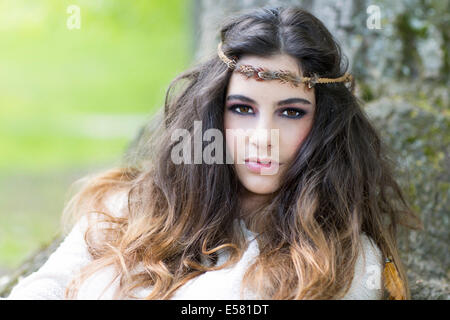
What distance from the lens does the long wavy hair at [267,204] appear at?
1.90 m

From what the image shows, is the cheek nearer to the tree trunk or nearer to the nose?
the nose

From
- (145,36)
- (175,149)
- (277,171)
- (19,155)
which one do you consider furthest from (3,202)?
(277,171)

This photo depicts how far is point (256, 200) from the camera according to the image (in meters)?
2.12

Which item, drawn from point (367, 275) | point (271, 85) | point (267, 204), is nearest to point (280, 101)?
point (271, 85)

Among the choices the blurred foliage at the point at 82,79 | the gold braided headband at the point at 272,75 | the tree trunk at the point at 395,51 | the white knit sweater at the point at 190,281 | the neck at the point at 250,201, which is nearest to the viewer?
the white knit sweater at the point at 190,281

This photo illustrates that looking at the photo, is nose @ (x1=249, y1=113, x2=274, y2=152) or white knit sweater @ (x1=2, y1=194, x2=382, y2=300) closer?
white knit sweater @ (x1=2, y1=194, x2=382, y2=300)

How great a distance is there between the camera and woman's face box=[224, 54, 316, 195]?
1928 millimetres

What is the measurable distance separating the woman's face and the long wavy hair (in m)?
0.04

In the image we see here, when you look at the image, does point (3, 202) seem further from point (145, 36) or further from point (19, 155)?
point (145, 36)

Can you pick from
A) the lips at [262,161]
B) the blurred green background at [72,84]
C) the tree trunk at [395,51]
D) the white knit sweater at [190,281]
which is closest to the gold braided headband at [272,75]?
the lips at [262,161]

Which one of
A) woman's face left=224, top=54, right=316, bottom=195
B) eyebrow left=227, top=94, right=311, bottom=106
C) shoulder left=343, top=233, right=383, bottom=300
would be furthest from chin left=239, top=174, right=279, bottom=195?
shoulder left=343, top=233, right=383, bottom=300

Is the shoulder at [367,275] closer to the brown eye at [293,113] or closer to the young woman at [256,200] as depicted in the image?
the young woman at [256,200]

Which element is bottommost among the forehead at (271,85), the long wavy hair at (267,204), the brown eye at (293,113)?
the long wavy hair at (267,204)
